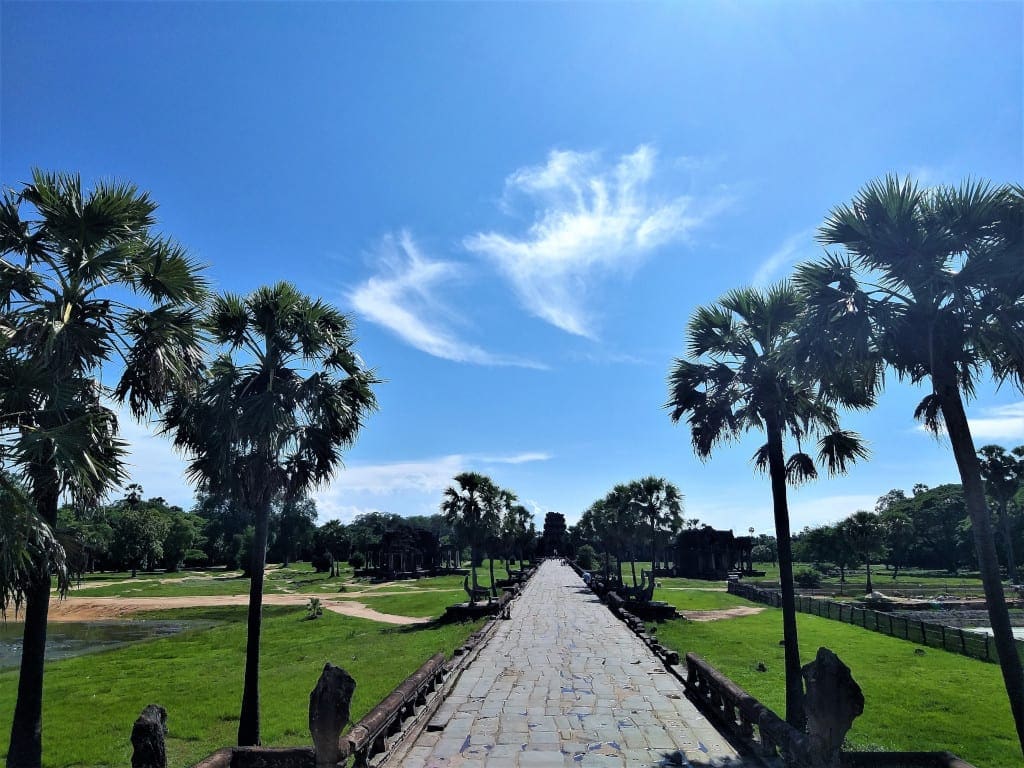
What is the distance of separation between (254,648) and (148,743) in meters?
6.46

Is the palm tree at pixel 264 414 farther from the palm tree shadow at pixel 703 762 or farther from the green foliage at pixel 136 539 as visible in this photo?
the green foliage at pixel 136 539

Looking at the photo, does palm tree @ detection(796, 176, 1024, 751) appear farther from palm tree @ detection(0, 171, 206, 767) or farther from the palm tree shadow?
palm tree @ detection(0, 171, 206, 767)

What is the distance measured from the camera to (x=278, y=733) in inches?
453

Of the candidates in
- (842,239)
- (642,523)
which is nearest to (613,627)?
(842,239)

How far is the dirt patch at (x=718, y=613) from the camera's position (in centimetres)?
3098

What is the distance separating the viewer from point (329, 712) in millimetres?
6035

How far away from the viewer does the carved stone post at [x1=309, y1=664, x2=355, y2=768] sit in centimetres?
602

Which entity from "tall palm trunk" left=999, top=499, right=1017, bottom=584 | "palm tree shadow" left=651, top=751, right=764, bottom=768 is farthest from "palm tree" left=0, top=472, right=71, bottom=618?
"tall palm trunk" left=999, top=499, right=1017, bottom=584

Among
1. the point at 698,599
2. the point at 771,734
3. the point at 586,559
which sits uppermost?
the point at 771,734

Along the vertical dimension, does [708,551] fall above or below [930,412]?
below

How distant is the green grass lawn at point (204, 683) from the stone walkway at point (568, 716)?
113 inches

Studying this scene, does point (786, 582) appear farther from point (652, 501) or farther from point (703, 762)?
point (652, 501)

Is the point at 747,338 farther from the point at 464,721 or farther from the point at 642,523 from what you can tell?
the point at 642,523

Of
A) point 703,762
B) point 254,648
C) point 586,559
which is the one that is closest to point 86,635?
point 254,648
